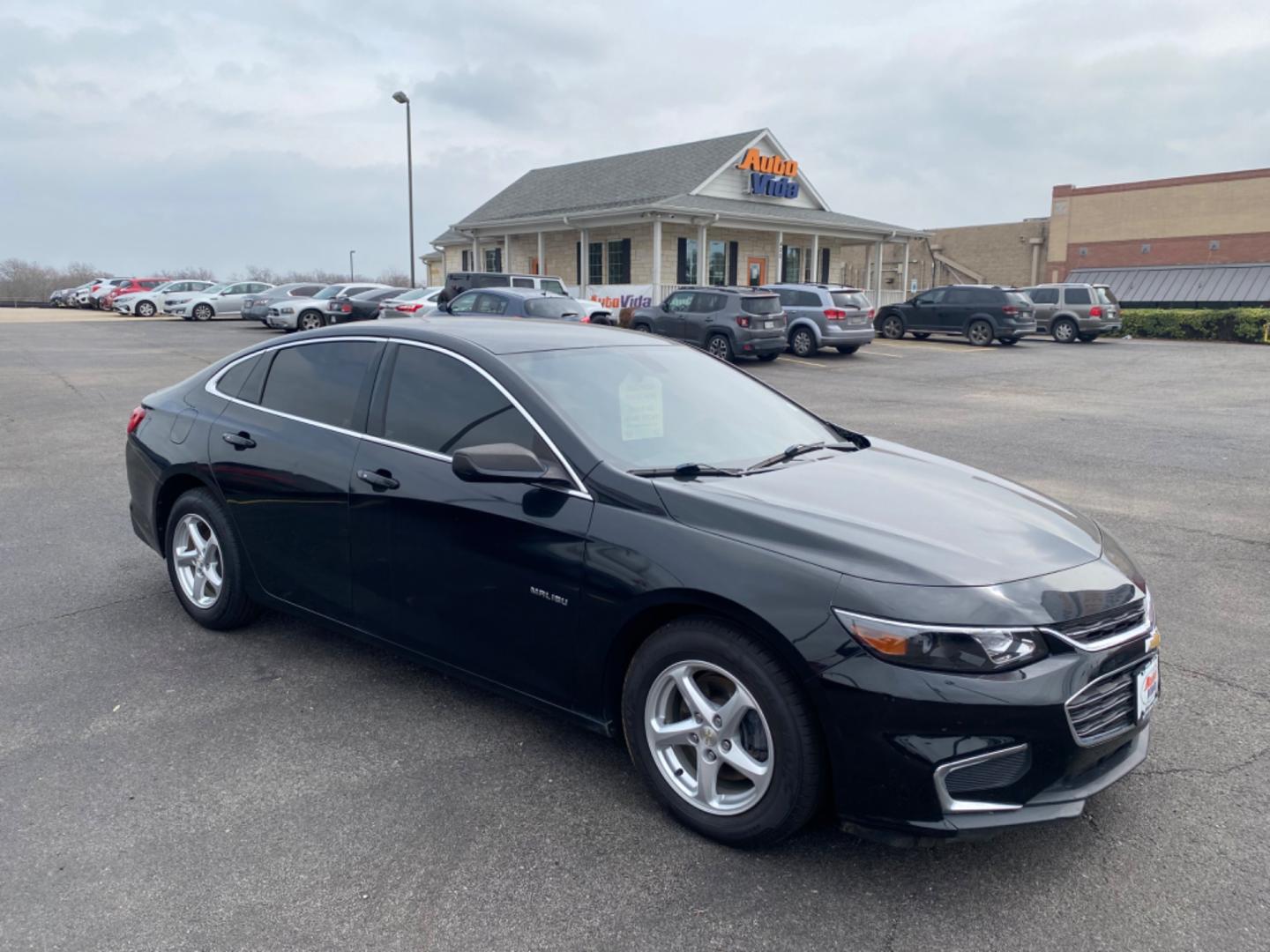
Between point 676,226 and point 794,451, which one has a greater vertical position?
point 676,226

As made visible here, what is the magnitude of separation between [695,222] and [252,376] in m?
26.0

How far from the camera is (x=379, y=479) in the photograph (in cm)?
393

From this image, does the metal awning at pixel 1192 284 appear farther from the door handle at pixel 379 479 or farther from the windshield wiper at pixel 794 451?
the door handle at pixel 379 479

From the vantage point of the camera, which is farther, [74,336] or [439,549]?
[74,336]

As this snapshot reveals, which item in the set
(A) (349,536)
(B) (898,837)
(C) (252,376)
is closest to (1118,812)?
(B) (898,837)

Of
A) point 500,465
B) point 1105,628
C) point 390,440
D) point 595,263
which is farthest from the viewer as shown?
point 595,263

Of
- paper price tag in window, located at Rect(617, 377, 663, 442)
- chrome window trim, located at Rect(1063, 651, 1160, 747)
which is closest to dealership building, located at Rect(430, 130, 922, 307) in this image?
paper price tag in window, located at Rect(617, 377, 663, 442)

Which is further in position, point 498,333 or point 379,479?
point 498,333

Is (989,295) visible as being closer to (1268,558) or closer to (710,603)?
(1268,558)

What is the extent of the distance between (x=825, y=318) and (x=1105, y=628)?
21.0 meters

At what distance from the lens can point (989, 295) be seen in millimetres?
27281

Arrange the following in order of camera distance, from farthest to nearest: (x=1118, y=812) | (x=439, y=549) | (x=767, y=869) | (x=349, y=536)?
(x=349, y=536) → (x=439, y=549) → (x=1118, y=812) → (x=767, y=869)

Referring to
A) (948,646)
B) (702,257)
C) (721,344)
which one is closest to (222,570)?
(948,646)

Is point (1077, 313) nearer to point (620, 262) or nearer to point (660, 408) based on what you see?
point (620, 262)
